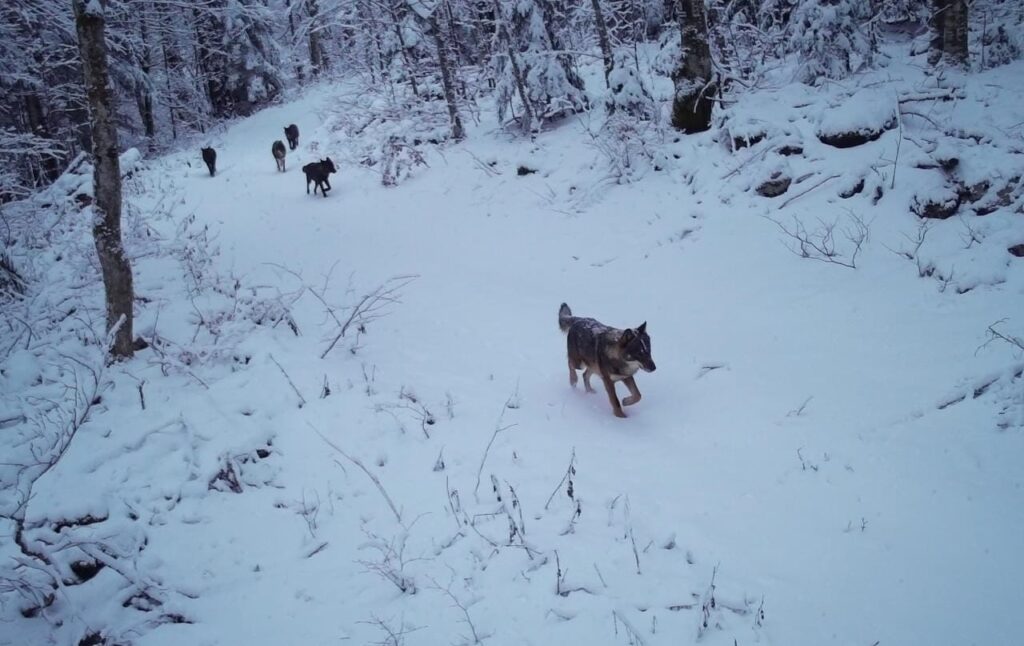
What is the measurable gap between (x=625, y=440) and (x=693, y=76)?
10.1m


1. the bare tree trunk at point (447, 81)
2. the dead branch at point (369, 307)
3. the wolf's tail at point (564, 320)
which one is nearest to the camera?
the wolf's tail at point (564, 320)

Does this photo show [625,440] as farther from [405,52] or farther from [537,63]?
[405,52]

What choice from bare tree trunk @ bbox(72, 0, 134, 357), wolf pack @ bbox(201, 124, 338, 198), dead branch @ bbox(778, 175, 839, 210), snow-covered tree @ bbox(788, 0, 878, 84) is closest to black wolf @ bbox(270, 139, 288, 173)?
wolf pack @ bbox(201, 124, 338, 198)

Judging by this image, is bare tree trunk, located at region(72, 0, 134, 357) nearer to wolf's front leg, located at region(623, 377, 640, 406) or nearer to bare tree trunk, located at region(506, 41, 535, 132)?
wolf's front leg, located at region(623, 377, 640, 406)

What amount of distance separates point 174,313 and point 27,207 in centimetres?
444

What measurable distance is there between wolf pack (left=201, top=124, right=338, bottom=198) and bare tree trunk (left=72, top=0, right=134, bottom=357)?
443 inches

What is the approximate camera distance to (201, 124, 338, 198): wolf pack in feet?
59.8

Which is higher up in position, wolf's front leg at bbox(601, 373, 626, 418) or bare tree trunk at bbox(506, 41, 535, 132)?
bare tree trunk at bbox(506, 41, 535, 132)

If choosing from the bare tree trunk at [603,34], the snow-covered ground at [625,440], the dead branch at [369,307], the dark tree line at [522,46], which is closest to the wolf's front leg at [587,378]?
the snow-covered ground at [625,440]

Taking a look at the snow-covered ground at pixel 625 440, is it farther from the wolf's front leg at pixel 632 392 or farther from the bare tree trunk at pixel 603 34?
the bare tree trunk at pixel 603 34

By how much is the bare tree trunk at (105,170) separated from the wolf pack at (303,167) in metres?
11.3

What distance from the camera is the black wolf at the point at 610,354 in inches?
244

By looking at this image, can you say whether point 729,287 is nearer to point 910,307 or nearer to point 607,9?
point 910,307

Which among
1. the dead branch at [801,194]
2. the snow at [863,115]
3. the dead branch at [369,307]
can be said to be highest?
the snow at [863,115]
